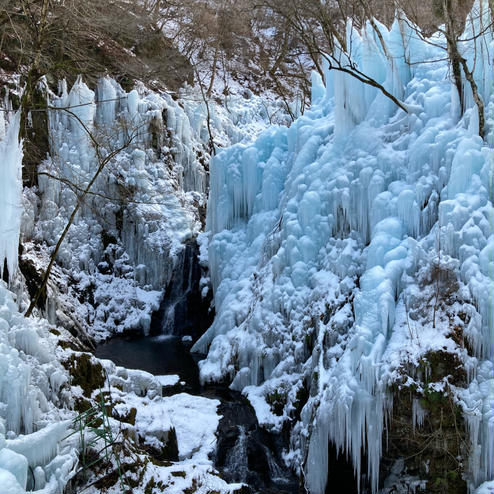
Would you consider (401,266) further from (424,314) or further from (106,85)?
(106,85)

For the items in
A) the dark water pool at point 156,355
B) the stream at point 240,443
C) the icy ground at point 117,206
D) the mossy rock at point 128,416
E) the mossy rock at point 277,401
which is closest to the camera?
the mossy rock at point 128,416

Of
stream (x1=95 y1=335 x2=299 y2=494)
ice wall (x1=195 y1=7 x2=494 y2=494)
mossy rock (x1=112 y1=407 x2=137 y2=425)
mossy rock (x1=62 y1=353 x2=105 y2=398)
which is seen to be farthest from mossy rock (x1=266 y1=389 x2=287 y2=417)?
mossy rock (x1=62 y1=353 x2=105 y2=398)

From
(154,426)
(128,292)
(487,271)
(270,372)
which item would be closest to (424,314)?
(487,271)

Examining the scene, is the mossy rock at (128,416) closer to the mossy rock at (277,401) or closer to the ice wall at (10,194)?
the ice wall at (10,194)

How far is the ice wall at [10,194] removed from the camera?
568cm

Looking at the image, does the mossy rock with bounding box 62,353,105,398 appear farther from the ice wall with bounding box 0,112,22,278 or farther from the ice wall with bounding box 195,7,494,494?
the ice wall with bounding box 195,7,494,494

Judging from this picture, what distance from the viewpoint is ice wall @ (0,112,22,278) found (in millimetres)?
5680

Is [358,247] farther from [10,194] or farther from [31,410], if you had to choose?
[31,410]

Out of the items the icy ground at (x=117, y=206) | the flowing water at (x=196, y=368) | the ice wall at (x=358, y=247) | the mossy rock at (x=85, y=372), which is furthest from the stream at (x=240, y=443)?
the icy ground at (x=117, y=206)

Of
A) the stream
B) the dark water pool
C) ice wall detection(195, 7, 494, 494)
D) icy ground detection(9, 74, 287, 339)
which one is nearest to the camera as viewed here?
ice wall detection(195, 7, 494, 494)

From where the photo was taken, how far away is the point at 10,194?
5738 mm

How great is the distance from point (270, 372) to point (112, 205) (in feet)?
25.2

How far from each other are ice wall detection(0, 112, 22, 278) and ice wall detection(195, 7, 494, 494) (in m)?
4.19

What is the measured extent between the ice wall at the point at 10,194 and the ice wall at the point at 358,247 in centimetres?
419
